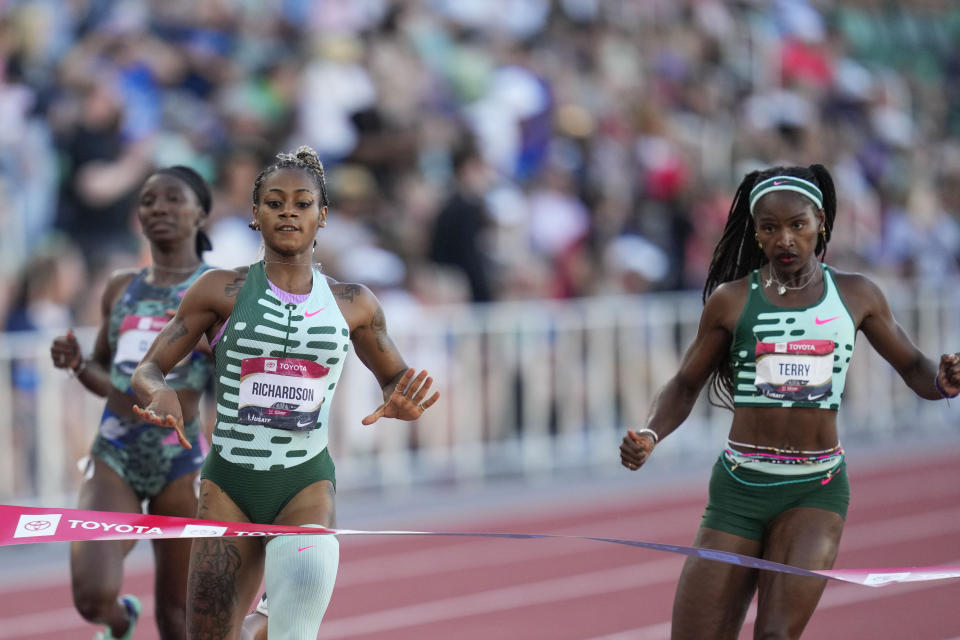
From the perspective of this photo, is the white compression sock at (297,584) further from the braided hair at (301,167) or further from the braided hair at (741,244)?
the braided hair at (741,244)

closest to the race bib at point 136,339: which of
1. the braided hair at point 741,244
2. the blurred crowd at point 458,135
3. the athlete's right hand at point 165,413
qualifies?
the athlete's right hand at point 165,413

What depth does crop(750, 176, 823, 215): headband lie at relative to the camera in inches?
208

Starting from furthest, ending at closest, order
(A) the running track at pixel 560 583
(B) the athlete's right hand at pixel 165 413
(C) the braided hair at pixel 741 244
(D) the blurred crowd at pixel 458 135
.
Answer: (D) the blurred crowd at pixel 458 135, (A) the running track at pixel 560 583, (C) the braided hair at pixel 741 244, (B) the athlete's right hand at pixel 165 413

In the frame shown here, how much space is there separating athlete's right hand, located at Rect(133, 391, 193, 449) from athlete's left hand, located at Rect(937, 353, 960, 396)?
2.71 metres

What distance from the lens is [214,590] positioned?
A: 4.77 metres

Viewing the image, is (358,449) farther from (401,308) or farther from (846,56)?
(846,56)

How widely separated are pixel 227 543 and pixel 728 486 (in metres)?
1.85

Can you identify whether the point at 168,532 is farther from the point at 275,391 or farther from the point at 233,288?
the point at 233,288

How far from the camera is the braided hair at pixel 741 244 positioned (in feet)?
18.1

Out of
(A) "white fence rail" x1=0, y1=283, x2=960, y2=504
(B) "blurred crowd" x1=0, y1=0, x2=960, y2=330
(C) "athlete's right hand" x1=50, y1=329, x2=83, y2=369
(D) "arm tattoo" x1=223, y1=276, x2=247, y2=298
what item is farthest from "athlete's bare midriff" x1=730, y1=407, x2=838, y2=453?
(A) "white fence rail" x1=0, y1=283, x2=960, y2=504

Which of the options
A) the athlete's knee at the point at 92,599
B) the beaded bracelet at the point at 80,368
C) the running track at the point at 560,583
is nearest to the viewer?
the athlete's knee at the point at 92,599

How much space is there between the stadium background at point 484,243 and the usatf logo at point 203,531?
3.56m

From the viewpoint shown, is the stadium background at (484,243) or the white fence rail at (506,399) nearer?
the stadium background at (484,243)

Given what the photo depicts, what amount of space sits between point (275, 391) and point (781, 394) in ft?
6.06
